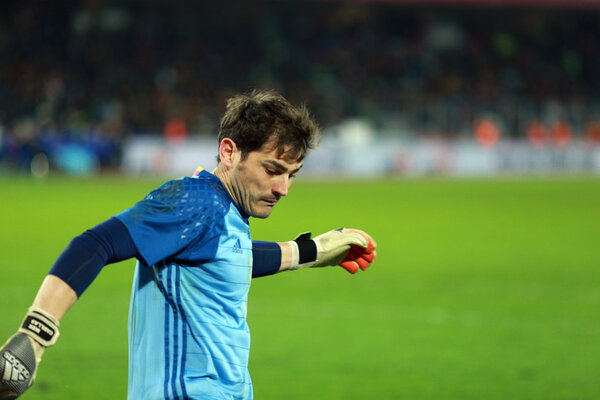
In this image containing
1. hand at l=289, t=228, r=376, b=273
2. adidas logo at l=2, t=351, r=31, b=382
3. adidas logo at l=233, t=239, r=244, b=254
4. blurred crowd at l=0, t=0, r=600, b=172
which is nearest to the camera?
adidas logo at l=2, t=351, r=31, b=382

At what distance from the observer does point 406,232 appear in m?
15.8

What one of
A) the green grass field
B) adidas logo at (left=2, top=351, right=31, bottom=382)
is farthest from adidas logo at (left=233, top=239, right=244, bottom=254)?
the green grass field

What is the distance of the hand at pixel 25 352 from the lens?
89.9 inches

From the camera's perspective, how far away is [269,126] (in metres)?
2.95

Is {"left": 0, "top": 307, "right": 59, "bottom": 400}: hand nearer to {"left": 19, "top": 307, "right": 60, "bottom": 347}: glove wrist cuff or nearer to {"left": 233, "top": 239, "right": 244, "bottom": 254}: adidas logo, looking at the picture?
{"left": 19, "top": 307, "right": 60, "bottom": 347}: glove wrist cuff

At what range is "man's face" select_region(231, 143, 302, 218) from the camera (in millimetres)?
2979

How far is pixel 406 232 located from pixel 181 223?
43.7ft

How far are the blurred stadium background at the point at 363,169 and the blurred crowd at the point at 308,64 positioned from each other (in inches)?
4.0

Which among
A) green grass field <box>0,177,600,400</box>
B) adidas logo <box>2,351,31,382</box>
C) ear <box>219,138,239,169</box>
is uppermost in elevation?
green grass field <box>0,177,600,400</box>

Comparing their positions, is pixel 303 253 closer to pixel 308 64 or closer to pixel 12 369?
pixel 12 369

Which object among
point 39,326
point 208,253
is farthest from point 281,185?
point 39,326

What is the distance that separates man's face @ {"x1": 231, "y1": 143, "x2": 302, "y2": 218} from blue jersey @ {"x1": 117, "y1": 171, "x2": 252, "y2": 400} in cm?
6

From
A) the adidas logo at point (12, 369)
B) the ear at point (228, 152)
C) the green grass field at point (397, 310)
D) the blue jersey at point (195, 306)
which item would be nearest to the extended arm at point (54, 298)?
the adidas logo at point (12, 369)

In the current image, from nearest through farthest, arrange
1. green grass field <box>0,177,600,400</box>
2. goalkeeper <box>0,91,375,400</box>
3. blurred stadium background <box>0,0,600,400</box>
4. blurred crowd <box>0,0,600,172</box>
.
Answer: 1. goalkeeper <box>0,91,375,400</box>
2. green grass field <box>0,177,600,400</box>
3. blurred stadium background <box>0,0,600,400</box>
4. blurred crowd <box>0,0,600,172</box>
